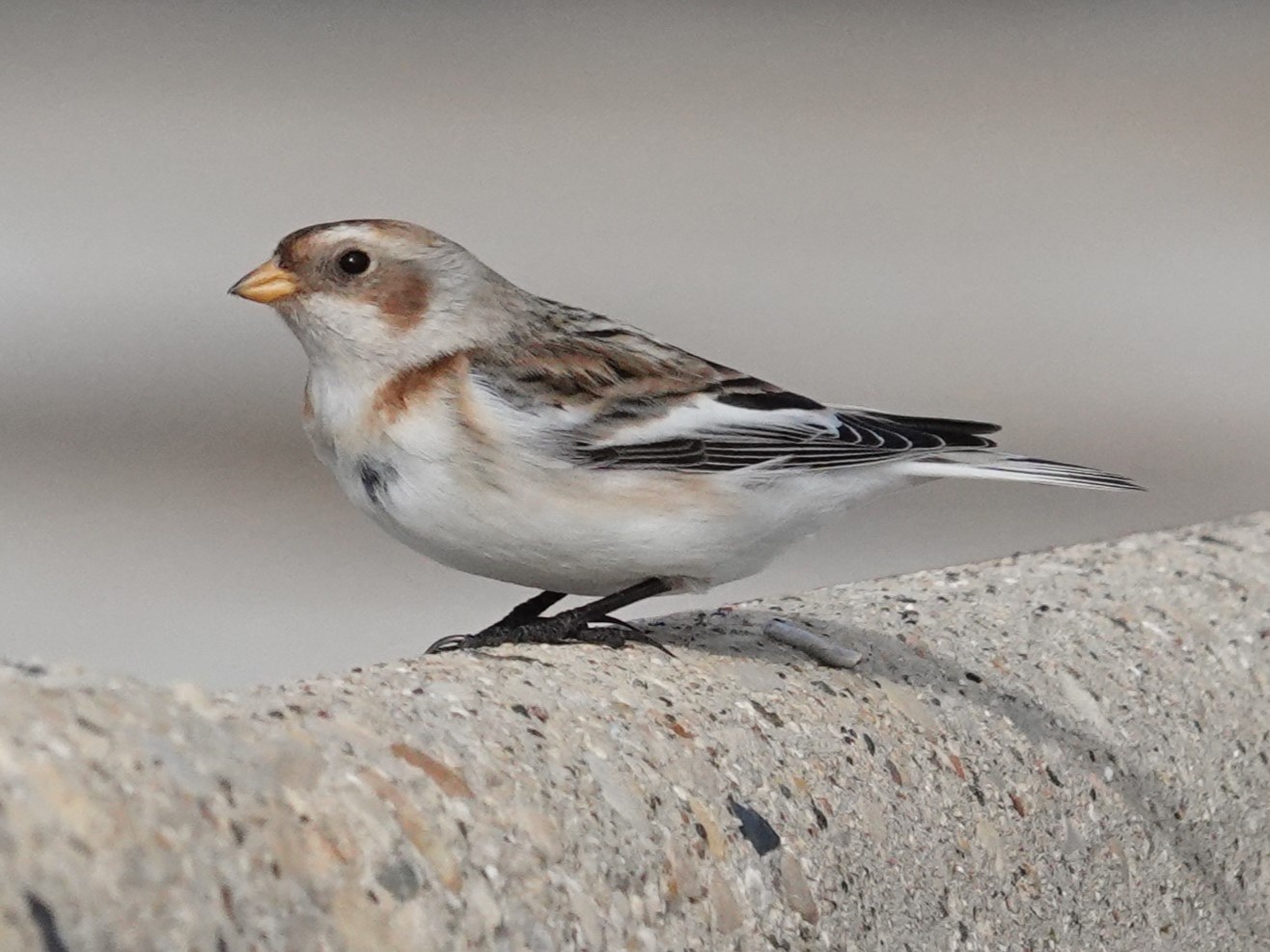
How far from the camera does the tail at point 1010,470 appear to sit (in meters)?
2.80

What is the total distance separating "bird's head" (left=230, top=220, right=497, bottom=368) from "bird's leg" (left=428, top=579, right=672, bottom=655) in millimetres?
396

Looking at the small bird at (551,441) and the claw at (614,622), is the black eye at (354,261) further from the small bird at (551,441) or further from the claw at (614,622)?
the claw at (614,622)

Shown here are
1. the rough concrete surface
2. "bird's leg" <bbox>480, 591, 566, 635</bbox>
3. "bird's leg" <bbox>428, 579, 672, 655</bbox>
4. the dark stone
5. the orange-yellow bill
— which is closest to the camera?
the rough concrete surface

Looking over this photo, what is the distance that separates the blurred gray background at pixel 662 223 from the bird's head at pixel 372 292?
16.7 ft

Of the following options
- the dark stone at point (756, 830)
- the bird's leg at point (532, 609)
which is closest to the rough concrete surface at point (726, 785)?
the dark stone at point (756, 830)

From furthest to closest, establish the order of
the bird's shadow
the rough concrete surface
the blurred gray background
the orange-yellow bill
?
the blurred gray background → the orange-yellow bill → the bird's shadow → the rough concrete surface

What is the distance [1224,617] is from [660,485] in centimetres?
79

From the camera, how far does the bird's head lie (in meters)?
2.85

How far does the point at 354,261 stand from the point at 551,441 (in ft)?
1.41

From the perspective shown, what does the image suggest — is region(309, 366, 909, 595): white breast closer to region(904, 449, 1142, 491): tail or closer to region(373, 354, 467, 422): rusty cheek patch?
region(373, 354, 467, 422): rusty cheek patch

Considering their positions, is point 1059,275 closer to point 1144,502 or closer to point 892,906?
point 1144,502

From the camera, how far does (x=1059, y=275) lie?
30.3 ft

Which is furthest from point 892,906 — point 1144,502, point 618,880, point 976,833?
point 1144,502

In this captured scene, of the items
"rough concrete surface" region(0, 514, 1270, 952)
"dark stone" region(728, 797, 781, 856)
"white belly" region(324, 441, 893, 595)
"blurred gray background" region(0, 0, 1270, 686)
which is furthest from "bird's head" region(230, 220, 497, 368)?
"blurred gray background" region(0, 0, 1270, 686)
